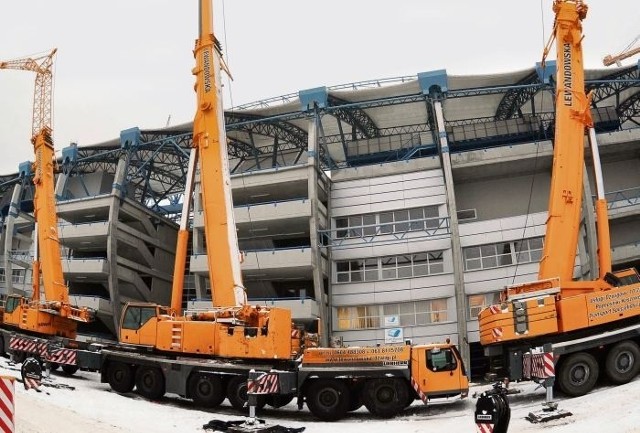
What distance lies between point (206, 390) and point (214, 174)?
798 cm

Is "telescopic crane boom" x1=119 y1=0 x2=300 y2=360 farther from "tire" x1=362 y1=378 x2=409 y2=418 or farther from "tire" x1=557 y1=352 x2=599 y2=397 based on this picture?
"tire" x1=557 y1=352 x2=599 y2=397

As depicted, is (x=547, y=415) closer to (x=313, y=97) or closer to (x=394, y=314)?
(x=394, y=314)

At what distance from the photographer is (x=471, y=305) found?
36.3 meters

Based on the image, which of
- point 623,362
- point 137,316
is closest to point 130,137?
point 137,316

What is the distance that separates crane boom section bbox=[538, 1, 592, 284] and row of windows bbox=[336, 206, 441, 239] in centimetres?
1797

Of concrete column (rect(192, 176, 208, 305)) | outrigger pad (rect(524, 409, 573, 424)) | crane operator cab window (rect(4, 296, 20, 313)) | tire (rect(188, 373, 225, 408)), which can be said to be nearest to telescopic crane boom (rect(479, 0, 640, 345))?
outrigger pad (rect(524, 409, 573, 424))

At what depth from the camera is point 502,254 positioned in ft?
119

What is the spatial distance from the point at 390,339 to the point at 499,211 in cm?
1249

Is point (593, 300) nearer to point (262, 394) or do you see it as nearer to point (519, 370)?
point (519, 370)

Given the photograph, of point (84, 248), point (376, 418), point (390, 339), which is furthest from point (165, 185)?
point (376, 418)

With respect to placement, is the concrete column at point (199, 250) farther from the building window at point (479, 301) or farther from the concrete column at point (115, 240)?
the building window at point (479, 301)

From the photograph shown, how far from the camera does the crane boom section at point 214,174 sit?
787 inches

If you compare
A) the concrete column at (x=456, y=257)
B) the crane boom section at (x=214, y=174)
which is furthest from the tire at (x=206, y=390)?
the concrete column at (x=456, y=257)

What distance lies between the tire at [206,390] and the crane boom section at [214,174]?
8.64 feet
